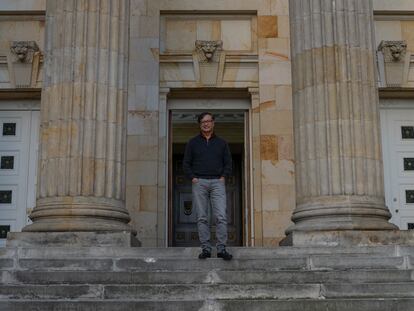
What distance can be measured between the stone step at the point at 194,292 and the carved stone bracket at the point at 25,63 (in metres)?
8.20

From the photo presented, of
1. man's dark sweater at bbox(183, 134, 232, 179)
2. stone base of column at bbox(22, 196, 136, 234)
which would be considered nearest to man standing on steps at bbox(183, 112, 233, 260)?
man's dark sweater at bbox(183, 134, 232, 179)

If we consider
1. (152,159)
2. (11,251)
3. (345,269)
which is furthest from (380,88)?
(11,251)

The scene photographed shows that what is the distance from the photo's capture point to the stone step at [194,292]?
900cm

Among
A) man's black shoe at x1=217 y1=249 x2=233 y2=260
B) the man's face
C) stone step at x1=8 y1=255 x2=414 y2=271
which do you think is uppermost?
the man's face

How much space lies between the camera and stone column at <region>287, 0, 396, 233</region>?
1166 centimetres

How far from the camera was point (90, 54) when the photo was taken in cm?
1201

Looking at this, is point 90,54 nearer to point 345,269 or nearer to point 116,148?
point 116,148

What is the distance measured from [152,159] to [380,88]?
596cm

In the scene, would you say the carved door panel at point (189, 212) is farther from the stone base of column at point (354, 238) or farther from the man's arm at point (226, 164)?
the man's arm at point (226, 164)

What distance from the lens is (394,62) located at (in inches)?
644

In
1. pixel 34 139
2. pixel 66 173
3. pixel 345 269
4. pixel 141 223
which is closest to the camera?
pixel 345 269

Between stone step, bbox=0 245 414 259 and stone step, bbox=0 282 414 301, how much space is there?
140 centimetres

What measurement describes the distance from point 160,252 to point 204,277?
1.25m

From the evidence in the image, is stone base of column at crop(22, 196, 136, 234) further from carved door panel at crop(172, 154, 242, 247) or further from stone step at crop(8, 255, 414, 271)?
carved door panel at crop(172, 154, 242, 247)
